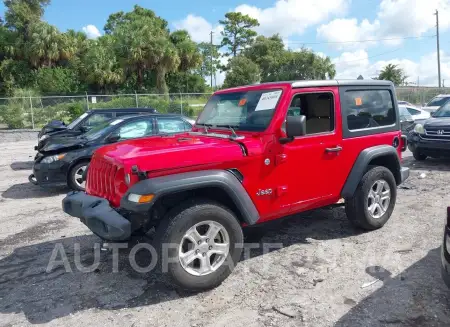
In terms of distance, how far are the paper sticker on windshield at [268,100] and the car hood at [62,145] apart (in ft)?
15.1

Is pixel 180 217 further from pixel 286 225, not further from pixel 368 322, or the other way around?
pixel 286 225

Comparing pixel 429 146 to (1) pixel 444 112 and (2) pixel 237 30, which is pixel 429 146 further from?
(2) pixel 237 30

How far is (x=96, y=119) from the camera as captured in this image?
Answer: 10453mm

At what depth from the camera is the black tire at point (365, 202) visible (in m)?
4.80

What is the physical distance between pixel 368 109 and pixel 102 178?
3.24 metres

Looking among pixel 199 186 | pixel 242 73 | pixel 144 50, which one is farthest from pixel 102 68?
pixel 199 186

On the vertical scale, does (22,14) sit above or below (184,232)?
above

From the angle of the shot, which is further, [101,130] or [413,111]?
[413,111]

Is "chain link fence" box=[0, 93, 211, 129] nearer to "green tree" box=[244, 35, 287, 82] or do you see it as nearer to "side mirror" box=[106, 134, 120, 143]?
"side mirror" box=[106, 134, 120, 143]

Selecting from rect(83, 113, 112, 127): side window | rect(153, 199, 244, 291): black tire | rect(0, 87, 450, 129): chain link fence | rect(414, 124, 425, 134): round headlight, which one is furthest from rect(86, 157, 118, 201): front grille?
rect(0, 87, 450, 129): chain link fence

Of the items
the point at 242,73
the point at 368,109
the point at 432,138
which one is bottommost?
the point at 432,138

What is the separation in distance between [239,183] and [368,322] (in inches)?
62.1

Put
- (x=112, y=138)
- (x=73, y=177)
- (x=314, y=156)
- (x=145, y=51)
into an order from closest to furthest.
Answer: (x=314, y=156) < (x=73, y=177) < (x=112, y=138) < (x=145, y=51)

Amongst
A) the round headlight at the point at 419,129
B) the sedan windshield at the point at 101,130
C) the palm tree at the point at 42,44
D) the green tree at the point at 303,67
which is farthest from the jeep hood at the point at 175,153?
the green tree at the point at 303,67
